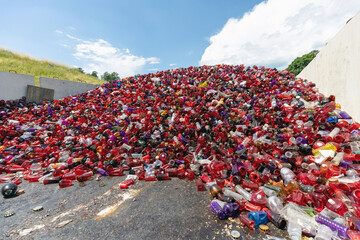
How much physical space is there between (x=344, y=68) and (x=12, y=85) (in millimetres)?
15346

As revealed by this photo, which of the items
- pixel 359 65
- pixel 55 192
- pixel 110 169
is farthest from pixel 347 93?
pixel 55 192

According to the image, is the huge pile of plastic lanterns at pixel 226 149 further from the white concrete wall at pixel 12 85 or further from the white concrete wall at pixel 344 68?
the white concrete wall at pixel 12 85

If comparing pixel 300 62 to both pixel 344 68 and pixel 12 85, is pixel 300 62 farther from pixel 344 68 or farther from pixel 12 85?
pixel 12 85

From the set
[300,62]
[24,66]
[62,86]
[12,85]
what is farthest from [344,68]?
[300,62]

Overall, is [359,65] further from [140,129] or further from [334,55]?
[140,129]

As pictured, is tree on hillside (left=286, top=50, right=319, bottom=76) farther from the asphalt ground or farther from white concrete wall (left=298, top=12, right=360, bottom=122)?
the asphalt ground

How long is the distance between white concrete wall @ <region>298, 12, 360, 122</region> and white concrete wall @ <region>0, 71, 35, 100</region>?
15100 millimetres

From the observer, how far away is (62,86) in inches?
447

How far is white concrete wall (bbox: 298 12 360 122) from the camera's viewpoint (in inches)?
153

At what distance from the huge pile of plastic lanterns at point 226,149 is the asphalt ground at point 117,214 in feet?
0.67

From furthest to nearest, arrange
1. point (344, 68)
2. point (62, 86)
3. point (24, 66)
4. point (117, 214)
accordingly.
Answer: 1. point (24, 66)
2. point (62, 86)
3. point (344, 68)
4. point (117, 214)

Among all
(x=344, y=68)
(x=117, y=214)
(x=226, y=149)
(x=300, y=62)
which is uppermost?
(x=300, y=62)

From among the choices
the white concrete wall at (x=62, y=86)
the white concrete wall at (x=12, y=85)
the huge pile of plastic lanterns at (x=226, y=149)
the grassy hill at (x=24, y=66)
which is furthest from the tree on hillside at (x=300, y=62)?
the white concrete wall at (x=12, y=85)

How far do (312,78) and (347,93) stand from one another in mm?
3772
